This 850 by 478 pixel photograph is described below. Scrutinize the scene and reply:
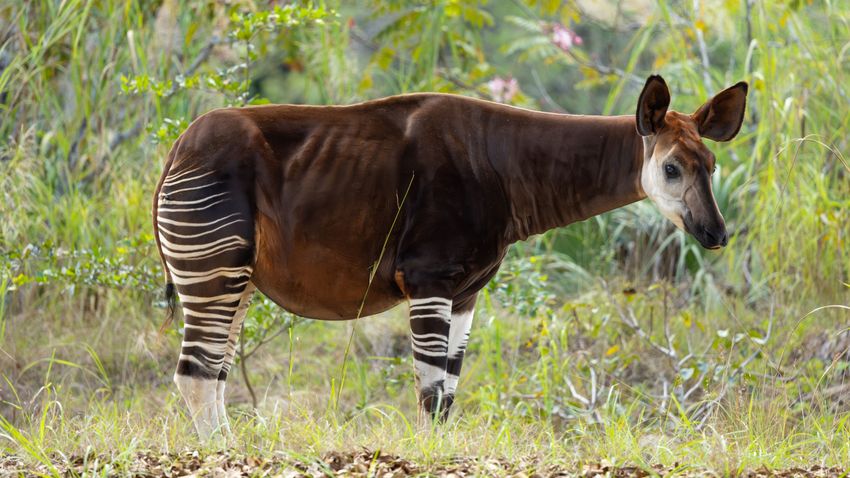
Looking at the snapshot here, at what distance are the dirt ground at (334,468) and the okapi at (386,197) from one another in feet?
1.49

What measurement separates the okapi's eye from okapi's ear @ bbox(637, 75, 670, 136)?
0.14 metres

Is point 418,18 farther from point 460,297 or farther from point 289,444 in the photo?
point 289,444

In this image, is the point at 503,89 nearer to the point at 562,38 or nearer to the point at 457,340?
the point at 562,38

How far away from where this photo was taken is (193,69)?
7.41m

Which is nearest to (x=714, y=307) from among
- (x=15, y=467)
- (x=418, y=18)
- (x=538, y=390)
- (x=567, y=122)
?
(x=538, y=390)

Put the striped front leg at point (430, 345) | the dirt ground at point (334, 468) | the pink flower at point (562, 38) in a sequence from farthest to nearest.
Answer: the pink flower at point (562, 38)
the striped front leg at point (430, 345)
the dirt ground at point (334, 468)

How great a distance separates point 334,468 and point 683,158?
5.21ft

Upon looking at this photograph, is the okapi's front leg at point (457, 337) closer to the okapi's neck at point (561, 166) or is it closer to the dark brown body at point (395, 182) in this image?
the dark brown body at point (395, 182)

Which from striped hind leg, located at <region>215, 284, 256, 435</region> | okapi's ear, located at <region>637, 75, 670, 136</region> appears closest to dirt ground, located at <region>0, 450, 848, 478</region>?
striped hind leg, located at <region>215, 284, 256, 435</region>

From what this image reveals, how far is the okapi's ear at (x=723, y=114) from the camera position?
3.89 m

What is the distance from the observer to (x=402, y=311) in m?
7.05

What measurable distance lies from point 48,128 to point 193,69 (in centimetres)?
109

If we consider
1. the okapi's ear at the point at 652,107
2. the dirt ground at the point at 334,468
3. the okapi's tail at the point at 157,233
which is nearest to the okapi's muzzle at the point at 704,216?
the okapi's ear at the point at 652,107

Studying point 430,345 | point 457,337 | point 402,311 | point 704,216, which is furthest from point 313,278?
point 402,311
